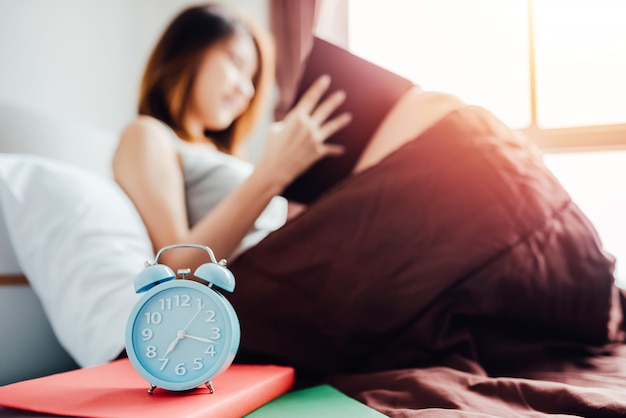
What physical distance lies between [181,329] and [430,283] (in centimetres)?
33

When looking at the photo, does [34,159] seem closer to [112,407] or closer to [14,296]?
[14,296]

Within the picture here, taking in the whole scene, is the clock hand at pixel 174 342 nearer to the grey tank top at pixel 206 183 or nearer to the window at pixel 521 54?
the grey tank top at pixel 206 183

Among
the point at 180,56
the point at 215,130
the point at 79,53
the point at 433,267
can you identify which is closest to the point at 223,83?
the point at 180,56

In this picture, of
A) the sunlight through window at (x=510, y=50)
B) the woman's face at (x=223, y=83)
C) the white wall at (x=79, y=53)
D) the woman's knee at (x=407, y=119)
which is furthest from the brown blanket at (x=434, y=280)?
the sunlight through window at (x=510, y=50)

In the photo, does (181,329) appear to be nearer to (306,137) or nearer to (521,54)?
(306,137)

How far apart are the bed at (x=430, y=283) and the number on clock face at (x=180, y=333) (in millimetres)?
180

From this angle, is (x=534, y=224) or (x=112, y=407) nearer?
(x=112, y=407)

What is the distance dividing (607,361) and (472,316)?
7.5 inches

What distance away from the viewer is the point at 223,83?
1437mm

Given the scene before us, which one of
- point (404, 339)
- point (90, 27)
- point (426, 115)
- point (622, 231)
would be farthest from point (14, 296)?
point (622, 231)

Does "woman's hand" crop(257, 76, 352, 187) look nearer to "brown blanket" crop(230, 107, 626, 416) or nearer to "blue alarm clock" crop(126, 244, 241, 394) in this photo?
"brown blanket" crop(230, 107, 626, 416)

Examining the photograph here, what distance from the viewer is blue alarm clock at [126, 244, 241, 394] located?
54 cm

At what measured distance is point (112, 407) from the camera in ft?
1.62

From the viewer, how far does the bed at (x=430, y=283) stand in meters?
0.72
